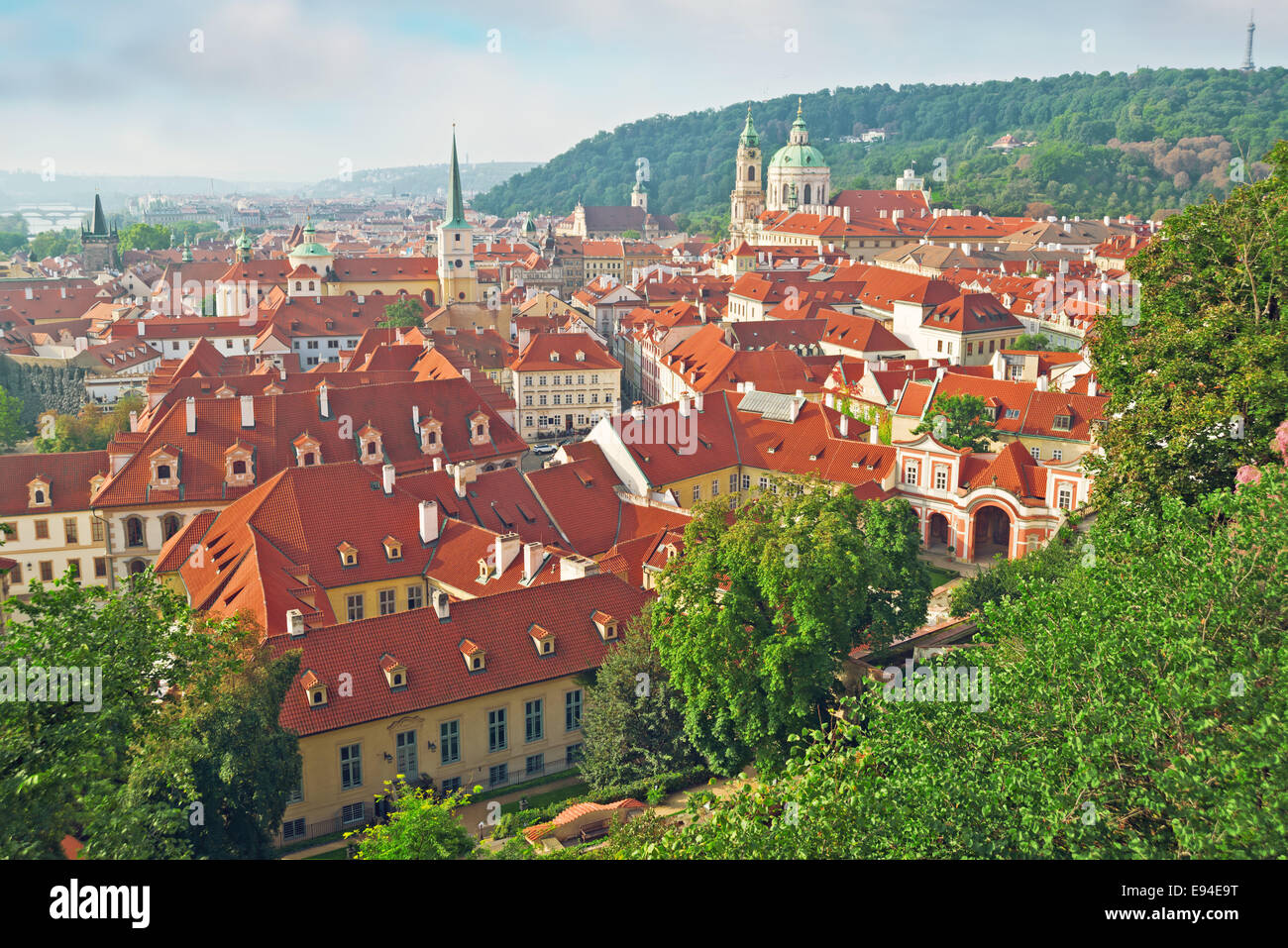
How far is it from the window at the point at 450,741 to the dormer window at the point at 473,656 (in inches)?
55.7

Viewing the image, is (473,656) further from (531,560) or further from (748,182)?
(748,182)

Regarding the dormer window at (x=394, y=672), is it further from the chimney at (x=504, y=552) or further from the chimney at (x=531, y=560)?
the chimney at (x=504, y=552)

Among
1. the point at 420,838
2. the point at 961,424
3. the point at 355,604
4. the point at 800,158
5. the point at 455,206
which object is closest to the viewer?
the point at 420,838

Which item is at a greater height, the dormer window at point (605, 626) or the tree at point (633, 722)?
the dormer window at point (605, 626)

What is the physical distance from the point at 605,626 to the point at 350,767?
7.56 m

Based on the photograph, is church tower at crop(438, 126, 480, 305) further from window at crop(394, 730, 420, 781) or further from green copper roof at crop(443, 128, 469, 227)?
window at crop(394, 730, 420, 781)

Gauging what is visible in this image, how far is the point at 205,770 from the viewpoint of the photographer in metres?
21.9

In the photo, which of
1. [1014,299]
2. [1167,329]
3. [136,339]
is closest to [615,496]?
[1167,329]

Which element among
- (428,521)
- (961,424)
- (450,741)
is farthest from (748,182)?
(450,741)

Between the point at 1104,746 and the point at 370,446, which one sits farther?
the point at 370,446

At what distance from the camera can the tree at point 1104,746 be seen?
41.8 ft

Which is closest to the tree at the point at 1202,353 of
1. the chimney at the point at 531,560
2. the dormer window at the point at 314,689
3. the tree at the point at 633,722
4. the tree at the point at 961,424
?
the tree at the point at 633,722

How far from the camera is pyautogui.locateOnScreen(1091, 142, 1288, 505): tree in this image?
23.5m

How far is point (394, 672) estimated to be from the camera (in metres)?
28.1
